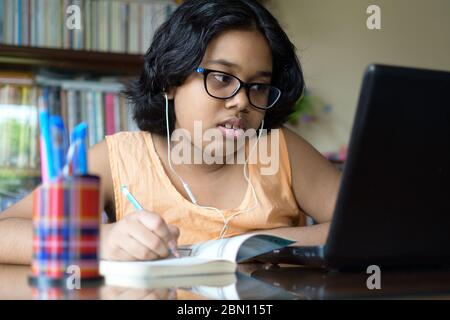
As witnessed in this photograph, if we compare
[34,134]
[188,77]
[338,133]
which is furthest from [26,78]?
[338,133]

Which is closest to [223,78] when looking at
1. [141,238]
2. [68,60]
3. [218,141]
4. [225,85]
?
[225,85]

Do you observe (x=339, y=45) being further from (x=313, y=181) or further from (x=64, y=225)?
(x=64, y=225)

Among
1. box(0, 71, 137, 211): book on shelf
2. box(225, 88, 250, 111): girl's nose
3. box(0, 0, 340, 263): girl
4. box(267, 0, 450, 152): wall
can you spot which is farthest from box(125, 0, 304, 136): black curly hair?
box(267, 0, 450, 152): wall

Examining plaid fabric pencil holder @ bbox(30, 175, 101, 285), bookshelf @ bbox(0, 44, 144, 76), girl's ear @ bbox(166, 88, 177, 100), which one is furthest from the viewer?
bookshelf @ bbox(0, 44, 144, 76)

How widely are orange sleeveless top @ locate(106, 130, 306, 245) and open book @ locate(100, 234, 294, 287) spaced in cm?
43

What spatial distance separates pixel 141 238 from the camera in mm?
796

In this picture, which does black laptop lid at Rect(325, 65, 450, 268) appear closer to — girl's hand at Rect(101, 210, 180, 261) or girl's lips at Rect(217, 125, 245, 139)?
girl's hand at Rect(101, 210, 180, 261)

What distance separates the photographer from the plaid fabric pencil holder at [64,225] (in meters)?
0.60

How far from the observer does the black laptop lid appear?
0.64m

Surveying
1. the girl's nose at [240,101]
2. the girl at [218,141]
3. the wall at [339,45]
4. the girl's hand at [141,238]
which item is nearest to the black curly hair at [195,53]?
the girl at [218,141]

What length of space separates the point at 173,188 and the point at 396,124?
0.75 metres

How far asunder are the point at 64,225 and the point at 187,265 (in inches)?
8.0

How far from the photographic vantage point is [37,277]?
0.62m

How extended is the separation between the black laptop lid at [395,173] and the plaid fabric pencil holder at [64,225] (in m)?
0.27
